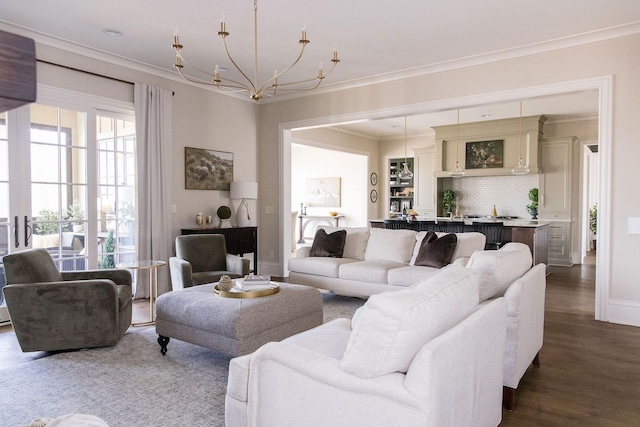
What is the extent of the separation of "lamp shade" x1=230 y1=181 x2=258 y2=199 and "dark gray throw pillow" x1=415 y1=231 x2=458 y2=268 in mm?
2713

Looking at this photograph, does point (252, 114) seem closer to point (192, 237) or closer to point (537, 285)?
point (192, 237)

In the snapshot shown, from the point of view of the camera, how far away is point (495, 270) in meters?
2.57

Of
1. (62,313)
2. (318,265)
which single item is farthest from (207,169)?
(62,313)

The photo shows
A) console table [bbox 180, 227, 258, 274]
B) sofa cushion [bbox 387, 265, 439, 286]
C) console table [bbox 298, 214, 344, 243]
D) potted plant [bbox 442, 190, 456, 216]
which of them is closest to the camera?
sofa cushion [bbox 387, 265, 439, 286]

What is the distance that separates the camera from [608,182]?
4.42 metres

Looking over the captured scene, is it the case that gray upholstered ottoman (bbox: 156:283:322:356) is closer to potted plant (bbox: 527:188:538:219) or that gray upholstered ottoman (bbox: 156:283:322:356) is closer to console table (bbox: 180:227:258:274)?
console table (bbox: 180:227:258:274)

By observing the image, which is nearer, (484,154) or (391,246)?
(391,246)

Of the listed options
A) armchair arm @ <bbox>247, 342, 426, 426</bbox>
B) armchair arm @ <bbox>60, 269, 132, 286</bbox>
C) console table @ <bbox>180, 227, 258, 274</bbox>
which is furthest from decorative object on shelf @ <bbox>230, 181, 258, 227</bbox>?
armchair arm @ <bbox>247, 342, 426, 426</bbox>

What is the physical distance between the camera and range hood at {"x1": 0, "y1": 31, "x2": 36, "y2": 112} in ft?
1.35

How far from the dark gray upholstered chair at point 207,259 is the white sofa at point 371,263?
35.7 inches

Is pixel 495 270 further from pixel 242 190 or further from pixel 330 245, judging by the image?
pixel 242 190

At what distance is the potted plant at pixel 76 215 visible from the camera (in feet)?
15.8

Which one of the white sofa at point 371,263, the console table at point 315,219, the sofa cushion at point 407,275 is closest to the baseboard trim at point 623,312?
the white sofa at point 371,263

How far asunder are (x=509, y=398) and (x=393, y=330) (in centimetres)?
148
